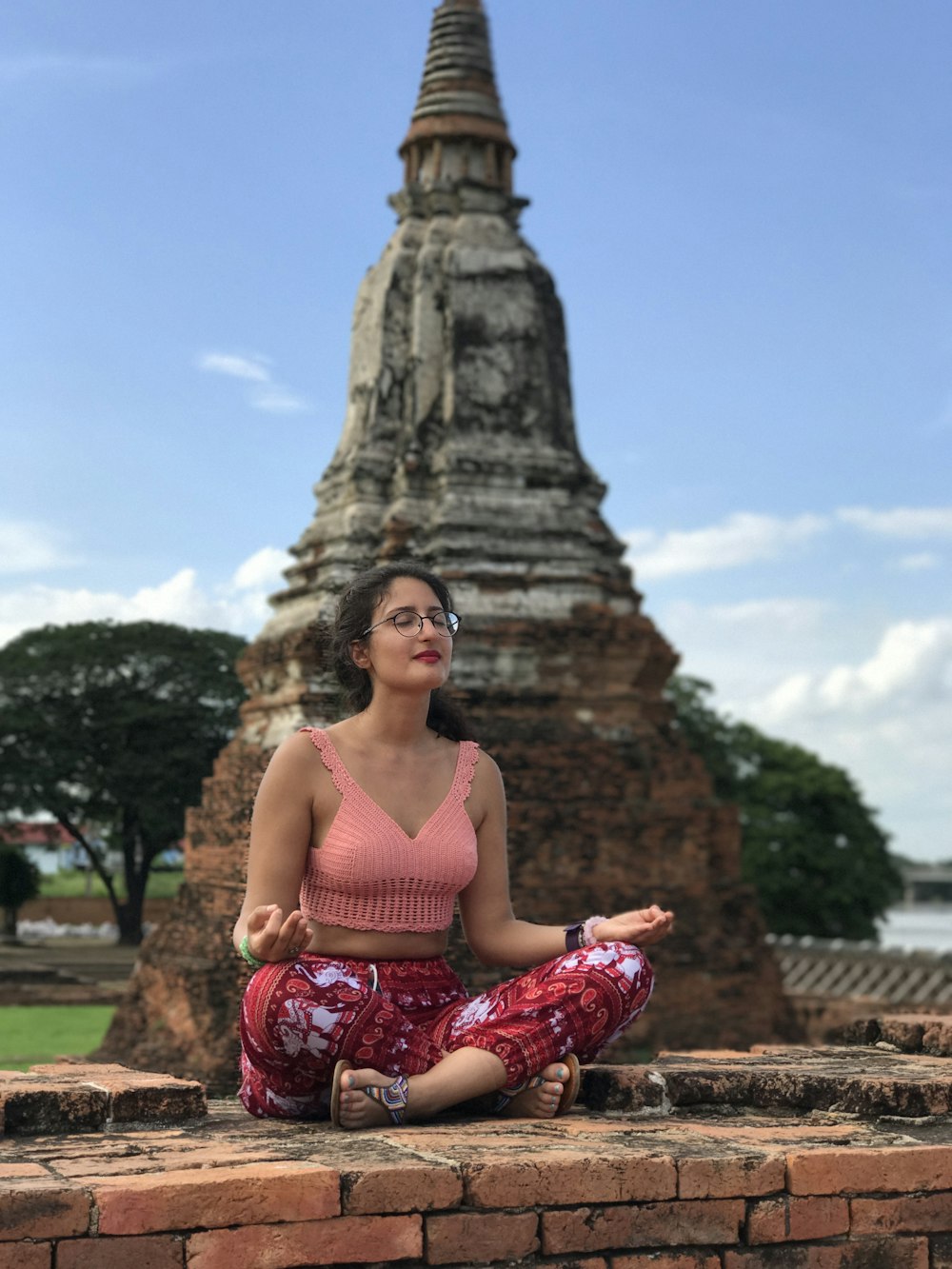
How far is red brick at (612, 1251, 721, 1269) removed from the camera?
3.38m

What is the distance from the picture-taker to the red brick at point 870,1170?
3496 millimetres

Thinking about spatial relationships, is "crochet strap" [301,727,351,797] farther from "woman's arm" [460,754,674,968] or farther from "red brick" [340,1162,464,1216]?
"red brick" [340,1162,464,1216]

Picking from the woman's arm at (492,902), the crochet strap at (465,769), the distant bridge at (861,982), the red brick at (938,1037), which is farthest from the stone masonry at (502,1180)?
the distant bridge at (861,982)

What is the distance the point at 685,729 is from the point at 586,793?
23.7 m

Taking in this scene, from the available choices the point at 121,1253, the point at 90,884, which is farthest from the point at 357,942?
the point at 90,884

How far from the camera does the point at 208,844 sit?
12883mm

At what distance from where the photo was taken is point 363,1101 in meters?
3.68

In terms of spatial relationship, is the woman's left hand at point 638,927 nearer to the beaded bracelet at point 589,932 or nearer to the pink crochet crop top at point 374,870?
the beaded bracelet at point 589,932

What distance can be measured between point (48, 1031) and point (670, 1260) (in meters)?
15.1

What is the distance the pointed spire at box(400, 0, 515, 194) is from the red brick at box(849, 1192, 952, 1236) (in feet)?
38.3

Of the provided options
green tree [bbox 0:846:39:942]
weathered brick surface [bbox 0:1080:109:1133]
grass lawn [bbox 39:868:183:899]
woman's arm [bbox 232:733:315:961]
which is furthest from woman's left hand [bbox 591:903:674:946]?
grass lawn [bbox 39:868:183:899]

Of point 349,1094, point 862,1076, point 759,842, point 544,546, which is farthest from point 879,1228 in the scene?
point 759,842

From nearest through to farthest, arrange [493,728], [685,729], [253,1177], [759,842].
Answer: [253,1177] < [493,728] < [759,842] < [685,729]

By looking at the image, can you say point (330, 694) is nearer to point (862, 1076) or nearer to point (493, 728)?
point (493, 728)
